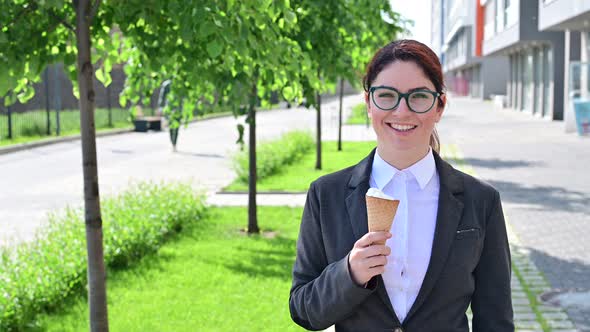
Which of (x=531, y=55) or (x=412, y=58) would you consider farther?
(x=531, y=55)

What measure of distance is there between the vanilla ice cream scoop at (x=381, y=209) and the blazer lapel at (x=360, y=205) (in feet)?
0.80

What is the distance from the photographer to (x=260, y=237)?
364 inches

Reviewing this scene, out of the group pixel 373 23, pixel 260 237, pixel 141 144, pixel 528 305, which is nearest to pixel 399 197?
pixel 528 305

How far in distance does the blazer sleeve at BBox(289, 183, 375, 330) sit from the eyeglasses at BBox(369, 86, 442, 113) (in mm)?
355

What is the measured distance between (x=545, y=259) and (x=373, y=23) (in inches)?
172

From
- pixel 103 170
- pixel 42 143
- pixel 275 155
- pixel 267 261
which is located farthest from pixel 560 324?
pixel 42 143

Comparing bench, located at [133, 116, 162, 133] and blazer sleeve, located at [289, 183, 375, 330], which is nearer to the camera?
blazer sleeve, located at [289, 183, 375, 330]

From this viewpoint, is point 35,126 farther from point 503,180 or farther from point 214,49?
point 214,49

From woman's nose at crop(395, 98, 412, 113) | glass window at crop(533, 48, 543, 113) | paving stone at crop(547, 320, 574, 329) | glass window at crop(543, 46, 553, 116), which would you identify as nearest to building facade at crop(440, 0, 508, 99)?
glass window at crop(533, 48, 543, 113)

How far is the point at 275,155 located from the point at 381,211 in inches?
568

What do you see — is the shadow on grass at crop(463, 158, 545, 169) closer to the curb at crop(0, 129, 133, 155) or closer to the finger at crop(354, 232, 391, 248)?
the curb at crop(0, 129, 133, 155)

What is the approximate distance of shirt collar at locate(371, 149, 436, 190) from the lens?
2.24 m

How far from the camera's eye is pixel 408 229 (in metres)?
2.21

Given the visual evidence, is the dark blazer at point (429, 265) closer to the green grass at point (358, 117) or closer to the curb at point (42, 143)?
the curb at point (42, 143)
